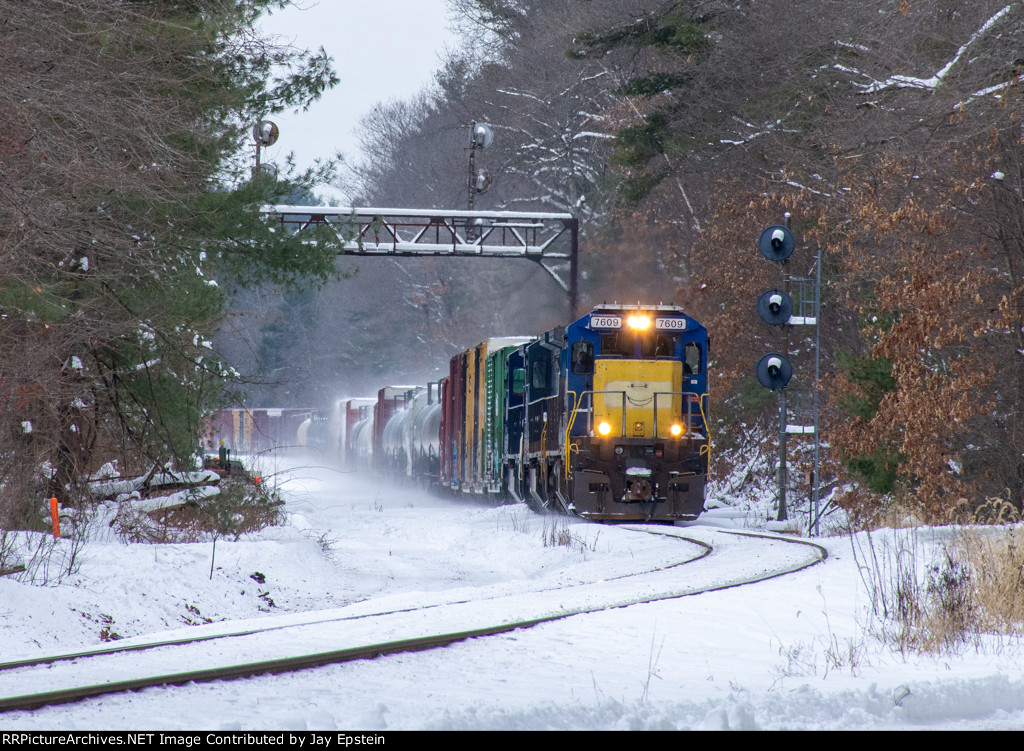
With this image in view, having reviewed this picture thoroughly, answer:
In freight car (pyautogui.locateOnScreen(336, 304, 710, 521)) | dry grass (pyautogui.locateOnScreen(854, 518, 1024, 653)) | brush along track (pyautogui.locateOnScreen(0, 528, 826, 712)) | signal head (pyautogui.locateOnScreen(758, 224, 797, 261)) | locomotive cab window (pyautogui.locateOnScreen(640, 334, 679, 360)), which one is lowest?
brush along track (pyautogui.locateOnScreen(0, 528, 826, 712))

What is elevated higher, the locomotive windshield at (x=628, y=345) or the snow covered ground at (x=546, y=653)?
the locomotive windshield at (x=628, y=345)

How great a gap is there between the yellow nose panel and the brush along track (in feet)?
23.0

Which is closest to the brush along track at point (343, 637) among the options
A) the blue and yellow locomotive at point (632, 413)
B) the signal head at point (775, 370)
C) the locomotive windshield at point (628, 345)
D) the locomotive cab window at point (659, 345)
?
the blue and yellow locomotive at point (632, 413)

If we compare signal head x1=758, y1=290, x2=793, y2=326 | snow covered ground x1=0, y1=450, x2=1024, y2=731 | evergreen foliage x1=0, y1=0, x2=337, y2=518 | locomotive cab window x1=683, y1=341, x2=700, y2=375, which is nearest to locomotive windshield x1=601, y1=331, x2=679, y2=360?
locomotive cab window x1=683, y1=341, x2=700, y2=375

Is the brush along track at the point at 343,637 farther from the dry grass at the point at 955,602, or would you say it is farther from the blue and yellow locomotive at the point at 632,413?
the blue and yellow locomotive at the point at 632,413

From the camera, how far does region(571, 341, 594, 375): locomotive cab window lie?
18.8 m

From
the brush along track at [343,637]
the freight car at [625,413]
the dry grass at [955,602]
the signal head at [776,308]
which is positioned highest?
the signal head at [776,308]

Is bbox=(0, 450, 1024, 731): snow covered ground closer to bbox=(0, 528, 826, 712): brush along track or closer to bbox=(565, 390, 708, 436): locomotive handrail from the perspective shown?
bbox=(0, 528, 826, 712): brush along track

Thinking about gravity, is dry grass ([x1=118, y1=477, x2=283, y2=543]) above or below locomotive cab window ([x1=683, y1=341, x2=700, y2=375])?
below

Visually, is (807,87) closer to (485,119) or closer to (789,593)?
(789,593)

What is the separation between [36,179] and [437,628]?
20.7 ft

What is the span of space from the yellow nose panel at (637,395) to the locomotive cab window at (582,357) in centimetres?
24

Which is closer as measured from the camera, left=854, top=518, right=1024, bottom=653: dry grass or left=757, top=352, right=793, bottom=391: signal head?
left=854, top=518, right=1024, bottom=653: dry grass

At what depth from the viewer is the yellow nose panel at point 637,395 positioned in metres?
19.2
